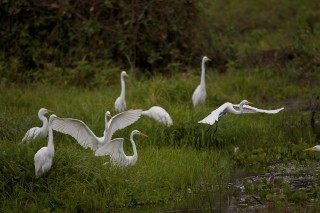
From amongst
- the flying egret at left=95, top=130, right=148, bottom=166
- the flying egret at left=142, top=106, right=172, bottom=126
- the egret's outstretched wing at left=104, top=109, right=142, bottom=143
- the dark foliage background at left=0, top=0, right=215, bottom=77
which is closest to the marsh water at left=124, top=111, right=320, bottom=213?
the flying egret at left=95, top=130, right=148, bottom=166

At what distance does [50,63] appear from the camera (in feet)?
50.1

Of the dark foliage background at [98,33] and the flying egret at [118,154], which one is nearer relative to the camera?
the flying egret at [118,154]

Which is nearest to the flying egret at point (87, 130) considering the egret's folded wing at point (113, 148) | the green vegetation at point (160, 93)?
the green vegetation at point (160, 93)

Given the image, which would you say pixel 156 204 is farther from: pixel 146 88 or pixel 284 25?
pixel 284 25

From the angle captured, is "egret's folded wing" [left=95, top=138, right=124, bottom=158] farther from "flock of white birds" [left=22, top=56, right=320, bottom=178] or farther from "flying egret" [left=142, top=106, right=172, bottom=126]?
"flying egret" [left=142, top=106, right=172, bottom=126]

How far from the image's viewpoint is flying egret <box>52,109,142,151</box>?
926 centimetres

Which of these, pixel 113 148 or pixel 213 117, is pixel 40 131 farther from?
pixel 213 117

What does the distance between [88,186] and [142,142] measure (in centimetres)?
233

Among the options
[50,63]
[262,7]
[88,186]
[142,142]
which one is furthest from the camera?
[262,7]

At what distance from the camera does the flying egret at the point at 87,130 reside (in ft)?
30.4

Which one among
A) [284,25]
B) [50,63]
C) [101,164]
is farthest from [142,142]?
[284,25]

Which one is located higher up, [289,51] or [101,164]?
[289,51]

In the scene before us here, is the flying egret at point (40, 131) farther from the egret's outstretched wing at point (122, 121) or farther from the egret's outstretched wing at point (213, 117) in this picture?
the egret's outstretched wing at point (213, 117)

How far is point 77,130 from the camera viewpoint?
930cm
